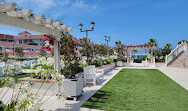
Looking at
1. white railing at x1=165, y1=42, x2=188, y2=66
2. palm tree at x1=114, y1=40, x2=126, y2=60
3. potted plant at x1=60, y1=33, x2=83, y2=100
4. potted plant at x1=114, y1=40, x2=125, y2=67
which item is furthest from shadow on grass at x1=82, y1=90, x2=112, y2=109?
white railing at x1=165, y1=42, x2=188, y2=66

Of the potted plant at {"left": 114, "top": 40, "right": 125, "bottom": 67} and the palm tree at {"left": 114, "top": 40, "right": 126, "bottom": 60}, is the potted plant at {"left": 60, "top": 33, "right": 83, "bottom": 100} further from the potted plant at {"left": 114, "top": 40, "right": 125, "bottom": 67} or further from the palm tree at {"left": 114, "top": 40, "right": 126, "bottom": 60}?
the palm tree at {"left": 114, "top": 40, "right": 126, "bottom": 60}

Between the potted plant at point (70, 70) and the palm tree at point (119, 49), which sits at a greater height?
the palm tree at point (119, 49)

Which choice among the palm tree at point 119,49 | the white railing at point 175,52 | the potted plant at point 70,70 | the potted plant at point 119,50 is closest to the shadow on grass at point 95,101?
the potted plant at point 70,70

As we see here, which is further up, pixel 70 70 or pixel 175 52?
pixel 175 52

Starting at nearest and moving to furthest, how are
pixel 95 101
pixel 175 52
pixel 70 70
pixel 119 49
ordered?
pixel 95 101, pixel 70 70, pixel 119 49, pixel 175 52

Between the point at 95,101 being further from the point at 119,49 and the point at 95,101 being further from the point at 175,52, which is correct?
the point at 175,52

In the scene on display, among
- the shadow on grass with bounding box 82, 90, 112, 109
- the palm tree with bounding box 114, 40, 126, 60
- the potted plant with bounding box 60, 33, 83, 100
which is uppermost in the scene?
the palm tree with bounding box 114, 40, 126, 60

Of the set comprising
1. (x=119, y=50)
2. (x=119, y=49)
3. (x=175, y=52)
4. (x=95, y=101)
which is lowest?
(x=95, y=101)

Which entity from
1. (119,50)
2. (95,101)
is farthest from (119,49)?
(95,101)

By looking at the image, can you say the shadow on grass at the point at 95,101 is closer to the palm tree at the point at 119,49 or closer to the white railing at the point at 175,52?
the palm tree at the point at 119,49

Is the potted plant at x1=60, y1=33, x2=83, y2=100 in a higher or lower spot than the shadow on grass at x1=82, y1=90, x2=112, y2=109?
higher

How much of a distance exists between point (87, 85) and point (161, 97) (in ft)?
10.8

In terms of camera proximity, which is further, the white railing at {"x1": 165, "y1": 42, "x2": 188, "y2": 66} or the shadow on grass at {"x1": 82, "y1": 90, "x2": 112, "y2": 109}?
the white railing at {"x1": 165, "y1": 42, "x2": 188, "y2": 66}

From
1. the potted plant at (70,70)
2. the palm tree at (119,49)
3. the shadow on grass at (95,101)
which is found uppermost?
the palm tree at (119,49)
